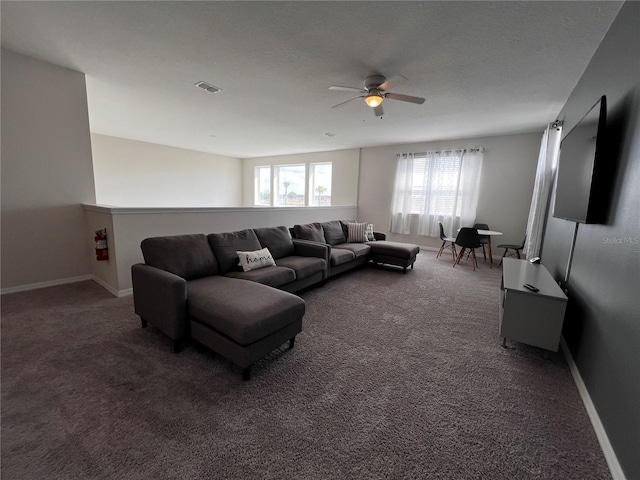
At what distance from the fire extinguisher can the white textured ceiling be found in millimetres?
1951

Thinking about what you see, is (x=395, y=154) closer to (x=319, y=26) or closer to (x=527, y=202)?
(x=527, y=202)

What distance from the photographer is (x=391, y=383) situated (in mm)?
1814

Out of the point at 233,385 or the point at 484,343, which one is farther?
the point at 484,343

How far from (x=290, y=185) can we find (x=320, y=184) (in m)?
1.24

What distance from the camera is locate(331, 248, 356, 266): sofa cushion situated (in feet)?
12.4

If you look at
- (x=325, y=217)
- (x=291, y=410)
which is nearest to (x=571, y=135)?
(x=291, y=410)

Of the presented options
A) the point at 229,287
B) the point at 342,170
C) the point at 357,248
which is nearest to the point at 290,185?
the point at 342,170

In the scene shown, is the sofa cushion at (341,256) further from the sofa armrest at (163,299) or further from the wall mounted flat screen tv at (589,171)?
the wall mounted flat screen tv at (589,171)

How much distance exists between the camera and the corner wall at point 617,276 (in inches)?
49.6

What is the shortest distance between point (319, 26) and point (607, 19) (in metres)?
2.21

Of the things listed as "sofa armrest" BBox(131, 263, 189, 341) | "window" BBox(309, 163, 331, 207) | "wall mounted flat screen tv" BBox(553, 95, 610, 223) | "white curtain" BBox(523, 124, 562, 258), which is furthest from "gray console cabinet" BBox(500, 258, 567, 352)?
"window" BBox(309, 163, 331, 207)

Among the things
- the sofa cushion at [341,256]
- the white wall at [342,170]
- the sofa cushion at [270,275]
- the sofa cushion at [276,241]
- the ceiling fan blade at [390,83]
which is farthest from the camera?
the white wall at [342,170]

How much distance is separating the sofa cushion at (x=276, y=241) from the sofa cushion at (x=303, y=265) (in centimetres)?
11

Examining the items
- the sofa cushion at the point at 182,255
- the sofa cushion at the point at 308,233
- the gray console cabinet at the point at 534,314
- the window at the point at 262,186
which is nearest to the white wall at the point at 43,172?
the sofa cushion at the point at 182,255
